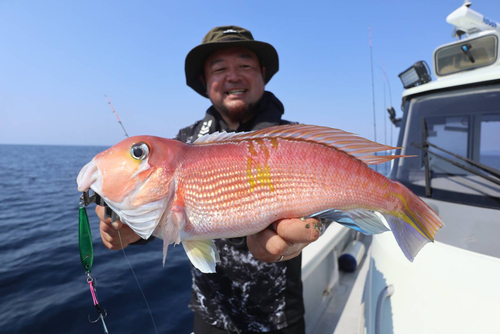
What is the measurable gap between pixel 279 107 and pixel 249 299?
207 centimetres

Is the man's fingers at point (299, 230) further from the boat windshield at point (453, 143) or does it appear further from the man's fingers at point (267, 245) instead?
the boat windshield at point (453, 143)

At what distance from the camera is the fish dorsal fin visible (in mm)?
1603

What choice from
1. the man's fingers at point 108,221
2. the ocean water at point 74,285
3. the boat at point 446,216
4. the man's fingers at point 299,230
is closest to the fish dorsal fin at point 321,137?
the man's fingers at point 299,230

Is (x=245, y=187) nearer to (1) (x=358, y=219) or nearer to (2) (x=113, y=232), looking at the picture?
(1) (x=358, y=219)

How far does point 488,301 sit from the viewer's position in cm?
143

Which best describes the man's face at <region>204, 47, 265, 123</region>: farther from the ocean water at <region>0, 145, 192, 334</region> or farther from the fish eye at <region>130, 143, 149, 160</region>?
the ocean water at <region>0, 145, 192, 334</region>

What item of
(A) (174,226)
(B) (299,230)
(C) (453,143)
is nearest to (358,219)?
(B) (299,230)

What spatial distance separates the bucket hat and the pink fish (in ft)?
4.42

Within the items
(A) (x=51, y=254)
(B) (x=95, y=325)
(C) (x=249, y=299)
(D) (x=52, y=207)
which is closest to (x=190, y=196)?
(C) (x=249, y=299)

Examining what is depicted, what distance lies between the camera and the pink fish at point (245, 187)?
1405 mm

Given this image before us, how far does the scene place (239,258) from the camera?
2375 millimetres

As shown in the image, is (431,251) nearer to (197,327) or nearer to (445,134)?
(445,134)

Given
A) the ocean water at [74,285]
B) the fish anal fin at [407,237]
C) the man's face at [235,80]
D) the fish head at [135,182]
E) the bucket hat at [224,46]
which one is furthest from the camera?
the ocean water at [74,285]

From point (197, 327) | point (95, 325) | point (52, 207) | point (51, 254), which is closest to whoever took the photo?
point (197, 327)
